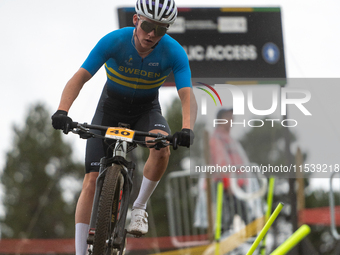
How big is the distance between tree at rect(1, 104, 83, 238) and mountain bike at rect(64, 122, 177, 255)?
3331 cm

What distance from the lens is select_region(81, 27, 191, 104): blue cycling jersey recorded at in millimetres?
3633

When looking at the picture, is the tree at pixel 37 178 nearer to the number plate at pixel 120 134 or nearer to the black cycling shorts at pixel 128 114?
the black cycling shorts at pixel 128 114

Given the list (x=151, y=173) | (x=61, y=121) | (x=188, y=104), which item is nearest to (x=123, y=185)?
(x=151, y=173)

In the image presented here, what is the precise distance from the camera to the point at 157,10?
3428 millimetres

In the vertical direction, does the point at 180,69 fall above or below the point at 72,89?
above

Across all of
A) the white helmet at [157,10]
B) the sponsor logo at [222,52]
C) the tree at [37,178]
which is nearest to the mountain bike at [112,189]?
the white helmet at [157,10]

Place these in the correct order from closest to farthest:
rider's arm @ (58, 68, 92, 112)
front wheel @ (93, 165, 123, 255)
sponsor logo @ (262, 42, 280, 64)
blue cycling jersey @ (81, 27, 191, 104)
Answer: front wheel @ (93, 165, 123, 255) < rider's arm @ (58, 68, 92, 112) < blue cycling jersey @ (81, 27, 191, 104) < sponsor logo @ (262, 42, 280, 64)

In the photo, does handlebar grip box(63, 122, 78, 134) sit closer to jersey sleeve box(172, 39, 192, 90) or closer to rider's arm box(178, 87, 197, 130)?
rider's arm box(178, 87, 197, 130)

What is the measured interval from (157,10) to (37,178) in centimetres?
3901

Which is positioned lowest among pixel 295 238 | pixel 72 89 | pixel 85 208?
pixel 295 238

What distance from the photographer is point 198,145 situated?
8.35m

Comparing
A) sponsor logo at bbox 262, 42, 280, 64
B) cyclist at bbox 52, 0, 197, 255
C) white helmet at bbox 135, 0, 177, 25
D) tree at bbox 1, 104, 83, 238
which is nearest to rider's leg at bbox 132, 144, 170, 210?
cyclist at bbox 52, 0, 197, 255

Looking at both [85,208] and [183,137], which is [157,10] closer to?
[183,137]

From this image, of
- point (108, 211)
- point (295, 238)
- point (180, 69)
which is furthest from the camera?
point (180, 69)
